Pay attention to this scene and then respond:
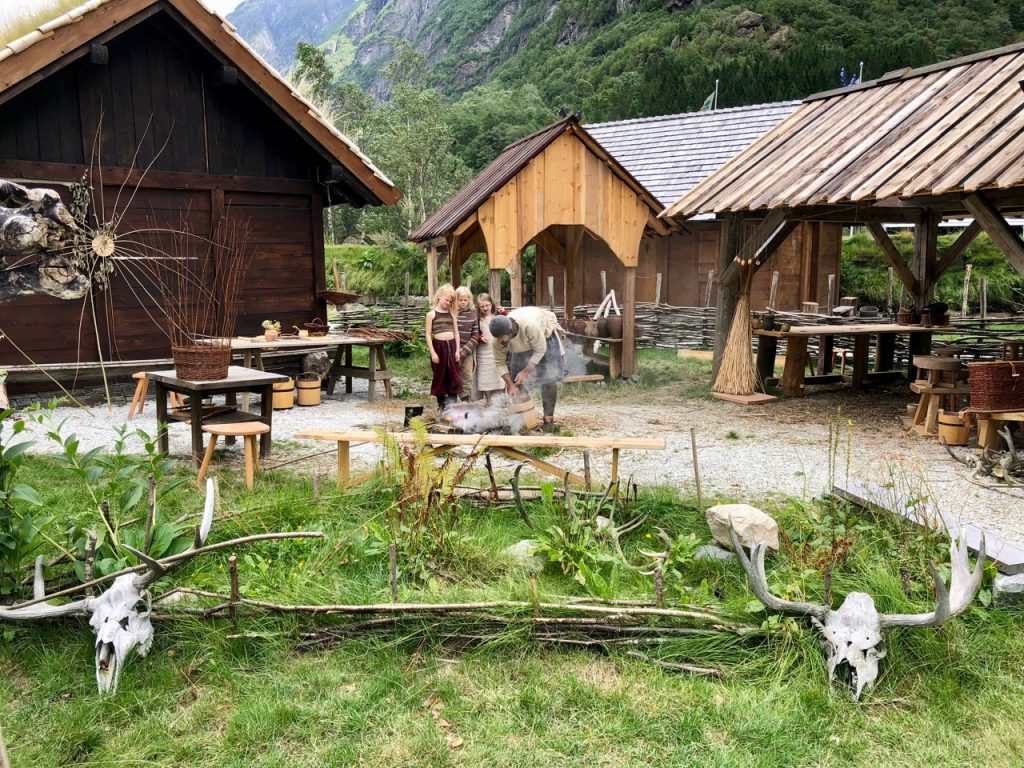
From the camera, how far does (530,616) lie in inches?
160

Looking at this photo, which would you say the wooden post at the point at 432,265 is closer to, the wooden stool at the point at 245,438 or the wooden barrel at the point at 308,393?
the wooden barrel at the point at 308,393

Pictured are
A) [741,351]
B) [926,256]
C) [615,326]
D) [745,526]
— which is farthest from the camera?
[615,326]

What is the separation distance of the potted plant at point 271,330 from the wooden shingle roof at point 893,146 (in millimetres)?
5097

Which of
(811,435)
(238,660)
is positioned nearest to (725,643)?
(238,660)

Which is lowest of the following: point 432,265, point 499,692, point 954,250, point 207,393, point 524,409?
point 499,692

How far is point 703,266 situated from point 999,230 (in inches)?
426

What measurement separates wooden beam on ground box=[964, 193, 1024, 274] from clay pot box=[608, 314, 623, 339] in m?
5.46

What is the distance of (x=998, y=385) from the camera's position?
24.2 feet

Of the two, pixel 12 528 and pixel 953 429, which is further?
pixel 953 429

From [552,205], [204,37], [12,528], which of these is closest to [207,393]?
[12,528]

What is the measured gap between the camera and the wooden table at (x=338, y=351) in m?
10.2

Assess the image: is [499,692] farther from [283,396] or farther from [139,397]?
[283,396]

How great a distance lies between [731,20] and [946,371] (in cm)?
4899

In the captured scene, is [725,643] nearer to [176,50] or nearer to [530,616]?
[530,616]
